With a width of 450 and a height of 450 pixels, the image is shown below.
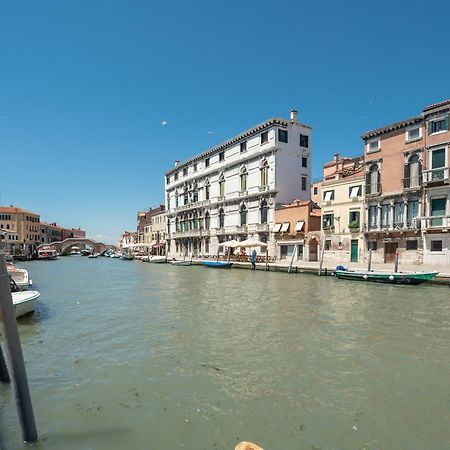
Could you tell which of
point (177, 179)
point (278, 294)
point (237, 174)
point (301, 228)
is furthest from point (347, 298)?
point (177, 179)

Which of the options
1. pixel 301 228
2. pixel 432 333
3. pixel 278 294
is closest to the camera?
pixel 432 333

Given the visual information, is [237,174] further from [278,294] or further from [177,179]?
[278,294]

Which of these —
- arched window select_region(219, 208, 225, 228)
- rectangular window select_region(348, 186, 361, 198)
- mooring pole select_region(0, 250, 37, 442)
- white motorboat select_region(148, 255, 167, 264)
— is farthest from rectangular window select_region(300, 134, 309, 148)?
mooring pole select_region(0, 250, 37, 442)

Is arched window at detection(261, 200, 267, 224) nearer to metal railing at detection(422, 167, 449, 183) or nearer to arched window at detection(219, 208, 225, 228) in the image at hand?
arched window at detection(219, 208, 225, 228)

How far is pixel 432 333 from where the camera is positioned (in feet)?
32.0

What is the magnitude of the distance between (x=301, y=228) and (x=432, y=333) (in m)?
26.1

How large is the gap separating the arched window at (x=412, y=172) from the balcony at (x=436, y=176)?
796 mm

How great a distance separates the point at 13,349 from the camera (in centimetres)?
390

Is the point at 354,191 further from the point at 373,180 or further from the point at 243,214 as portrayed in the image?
the point at 243,214

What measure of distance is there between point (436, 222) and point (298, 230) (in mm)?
13071

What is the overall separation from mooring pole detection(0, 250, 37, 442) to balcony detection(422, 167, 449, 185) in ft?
94.4

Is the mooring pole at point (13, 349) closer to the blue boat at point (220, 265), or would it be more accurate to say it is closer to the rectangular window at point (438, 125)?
the rectangular window at point (438, 125)

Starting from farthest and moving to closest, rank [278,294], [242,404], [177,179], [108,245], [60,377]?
[108,245] < [177,179] < [278,294] < [60,377] < [242,404]

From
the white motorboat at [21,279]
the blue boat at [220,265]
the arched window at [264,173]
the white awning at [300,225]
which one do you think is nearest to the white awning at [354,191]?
the white awning at [300,225]
